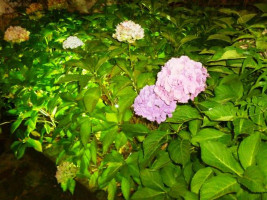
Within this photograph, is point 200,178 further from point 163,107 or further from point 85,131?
point 85,131

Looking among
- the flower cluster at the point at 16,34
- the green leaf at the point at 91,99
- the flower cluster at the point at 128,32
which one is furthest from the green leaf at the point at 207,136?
the flower cluster at the point at 16,34

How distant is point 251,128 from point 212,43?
1195 mm

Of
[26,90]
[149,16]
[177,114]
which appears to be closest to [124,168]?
[177,114]

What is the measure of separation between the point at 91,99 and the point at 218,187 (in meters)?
0.80

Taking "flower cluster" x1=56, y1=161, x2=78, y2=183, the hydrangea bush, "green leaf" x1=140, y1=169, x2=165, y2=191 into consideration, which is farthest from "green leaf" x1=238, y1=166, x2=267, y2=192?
"flower cluster" x1=56, y1=161, x2=78, y2=183

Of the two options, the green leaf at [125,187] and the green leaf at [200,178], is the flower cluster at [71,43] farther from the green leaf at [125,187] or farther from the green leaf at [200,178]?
the green leaf at [200,178]

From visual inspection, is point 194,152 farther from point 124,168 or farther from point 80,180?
point 80,180

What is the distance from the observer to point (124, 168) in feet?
4.84

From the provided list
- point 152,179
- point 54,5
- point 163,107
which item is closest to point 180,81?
point 163,107

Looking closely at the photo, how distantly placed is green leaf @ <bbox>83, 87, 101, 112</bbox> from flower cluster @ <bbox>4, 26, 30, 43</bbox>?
3.77 feet

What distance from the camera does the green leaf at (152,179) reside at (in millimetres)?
1307

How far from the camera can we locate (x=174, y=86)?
1074 millimetres

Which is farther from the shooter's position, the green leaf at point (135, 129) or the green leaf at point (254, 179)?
the green leaf at point (135, 129)

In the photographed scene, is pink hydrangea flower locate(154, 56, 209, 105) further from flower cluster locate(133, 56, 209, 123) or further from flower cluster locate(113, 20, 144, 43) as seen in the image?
flower cluster locate(113, 20, 144, 43)
